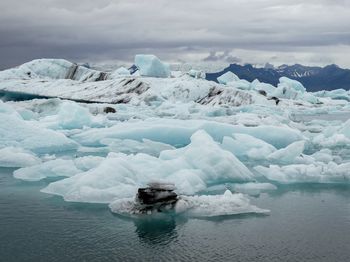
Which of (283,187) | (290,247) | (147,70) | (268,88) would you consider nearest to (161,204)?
(290,247)

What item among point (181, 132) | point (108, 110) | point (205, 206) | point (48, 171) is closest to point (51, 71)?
point (108, 110)

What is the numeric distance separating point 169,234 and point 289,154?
8541 mm

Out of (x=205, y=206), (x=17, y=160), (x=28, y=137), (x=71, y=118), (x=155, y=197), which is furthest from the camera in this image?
(x=71, y=118)

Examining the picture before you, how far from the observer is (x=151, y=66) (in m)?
58.9

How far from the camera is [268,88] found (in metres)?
70.2

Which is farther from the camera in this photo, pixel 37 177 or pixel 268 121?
pixel 268 121

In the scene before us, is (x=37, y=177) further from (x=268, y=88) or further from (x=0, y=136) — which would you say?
(x=268, y=88)

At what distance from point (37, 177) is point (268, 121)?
61.9 feet

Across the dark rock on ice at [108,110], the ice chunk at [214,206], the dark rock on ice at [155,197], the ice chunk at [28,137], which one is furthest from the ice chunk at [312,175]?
the dark rock on ice at [108,110]

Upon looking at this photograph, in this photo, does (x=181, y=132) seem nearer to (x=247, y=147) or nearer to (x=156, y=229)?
(x=247, y=147)

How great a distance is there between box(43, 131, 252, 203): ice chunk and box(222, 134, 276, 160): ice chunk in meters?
3.53

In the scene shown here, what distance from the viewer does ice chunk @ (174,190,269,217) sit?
10.3 m

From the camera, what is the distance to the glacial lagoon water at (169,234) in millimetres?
8062

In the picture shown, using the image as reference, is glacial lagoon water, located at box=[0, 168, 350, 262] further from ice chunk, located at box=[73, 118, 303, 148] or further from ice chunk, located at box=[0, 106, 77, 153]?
ice chunk, located at box=[73, 118, 303, 148]
